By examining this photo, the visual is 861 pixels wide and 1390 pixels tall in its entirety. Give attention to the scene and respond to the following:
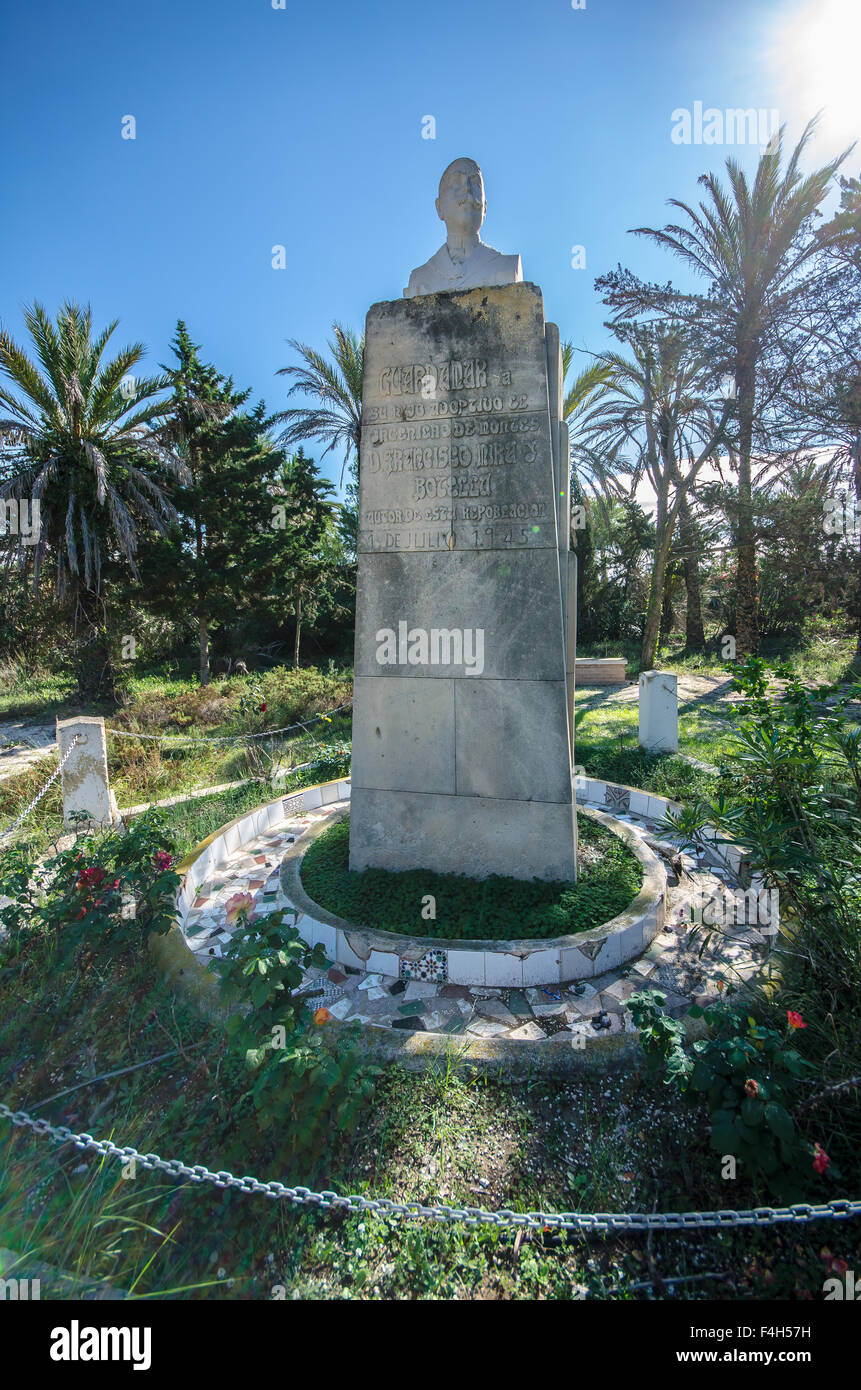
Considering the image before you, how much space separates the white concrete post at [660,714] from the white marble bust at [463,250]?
5.02 m

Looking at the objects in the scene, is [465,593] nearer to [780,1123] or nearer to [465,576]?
[465,576]

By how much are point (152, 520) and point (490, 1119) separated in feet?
41.3

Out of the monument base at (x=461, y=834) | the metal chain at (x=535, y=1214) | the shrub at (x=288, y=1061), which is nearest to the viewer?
the metal chain at (x=535, y=1214)

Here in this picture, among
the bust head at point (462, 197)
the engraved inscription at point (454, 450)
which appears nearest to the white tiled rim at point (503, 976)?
the engraved inscription at point (454, 450)

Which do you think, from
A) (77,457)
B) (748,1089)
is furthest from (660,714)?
(77,457)

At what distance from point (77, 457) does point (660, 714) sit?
37.7ft

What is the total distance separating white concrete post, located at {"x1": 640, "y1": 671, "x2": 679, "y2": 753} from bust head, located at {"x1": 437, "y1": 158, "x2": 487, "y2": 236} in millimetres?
5331

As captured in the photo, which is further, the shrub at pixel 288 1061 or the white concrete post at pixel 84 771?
the white concrete post at pixel 84 771

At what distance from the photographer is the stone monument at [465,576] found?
399 centimetres

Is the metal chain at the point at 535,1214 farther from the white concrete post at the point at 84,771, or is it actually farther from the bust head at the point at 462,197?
the bust head at the point at 462,197

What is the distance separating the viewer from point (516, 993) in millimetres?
3473

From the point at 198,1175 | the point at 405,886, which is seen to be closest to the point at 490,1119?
the point at 198,1175

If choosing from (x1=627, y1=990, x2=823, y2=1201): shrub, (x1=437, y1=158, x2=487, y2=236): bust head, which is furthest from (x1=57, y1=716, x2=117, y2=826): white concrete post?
(x1=627, y1=990, x2=823, y2=1201): shrub

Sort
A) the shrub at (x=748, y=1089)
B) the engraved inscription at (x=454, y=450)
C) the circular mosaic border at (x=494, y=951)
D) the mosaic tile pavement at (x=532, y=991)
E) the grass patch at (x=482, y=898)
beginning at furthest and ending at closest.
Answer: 1. the engraved inscription at (x=454, y=450)
2. the grass patch at (x=482, y=898)
3. the circular mosaic border at (x=494, y=951)
4. the mosaic tile pavement at (x=532, y=991)
5. the shrub at (x=748, y=1089)
